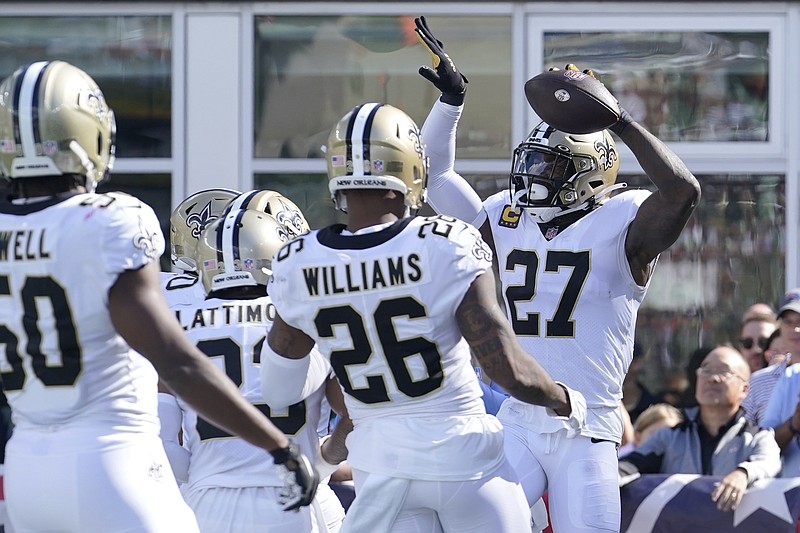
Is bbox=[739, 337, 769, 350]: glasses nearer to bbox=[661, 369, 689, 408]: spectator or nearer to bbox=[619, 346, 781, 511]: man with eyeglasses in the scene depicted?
bbox=[661, 369, 689, 408]: spectator

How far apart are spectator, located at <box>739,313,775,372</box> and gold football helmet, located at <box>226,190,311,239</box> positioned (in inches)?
144

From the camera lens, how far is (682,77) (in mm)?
9047

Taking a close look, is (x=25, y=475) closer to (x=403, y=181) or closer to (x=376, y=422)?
(x=376, y=422)

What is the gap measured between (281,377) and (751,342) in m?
4.69

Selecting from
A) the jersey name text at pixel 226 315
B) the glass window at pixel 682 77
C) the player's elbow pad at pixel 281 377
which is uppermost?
the glass window at pixel 682 77

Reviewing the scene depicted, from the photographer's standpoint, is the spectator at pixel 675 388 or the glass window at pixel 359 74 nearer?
the spectator at pixel 675 388

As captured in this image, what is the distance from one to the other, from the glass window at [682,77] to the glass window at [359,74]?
453 millimetres

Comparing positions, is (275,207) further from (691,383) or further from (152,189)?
(691,383)

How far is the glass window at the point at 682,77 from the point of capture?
901cm

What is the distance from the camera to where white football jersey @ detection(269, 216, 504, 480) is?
3660mm

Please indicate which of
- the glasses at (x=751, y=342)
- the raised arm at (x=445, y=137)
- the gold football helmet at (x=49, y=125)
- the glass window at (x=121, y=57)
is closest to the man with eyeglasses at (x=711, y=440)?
the glasses at (x=751, y=342)

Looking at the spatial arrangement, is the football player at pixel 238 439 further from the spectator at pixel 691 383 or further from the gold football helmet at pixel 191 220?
the spectator at pixel 691 383

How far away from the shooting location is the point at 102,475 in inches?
127

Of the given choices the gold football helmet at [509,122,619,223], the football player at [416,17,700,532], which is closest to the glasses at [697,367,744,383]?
the football player at [416,17,700,532]
